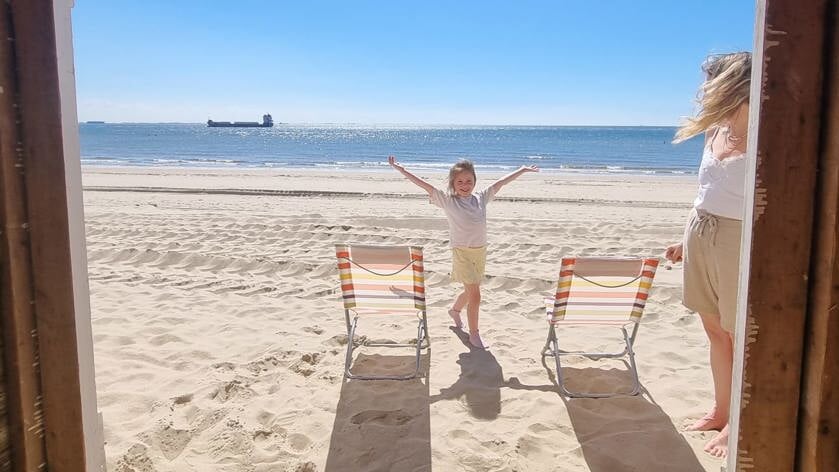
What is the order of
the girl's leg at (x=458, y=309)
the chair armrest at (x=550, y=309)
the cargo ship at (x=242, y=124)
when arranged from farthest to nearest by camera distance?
the cargo ship at (x=242, y=124) < the girl's leg at (x=458, y=309) < the chair armrest at (x=550, y=309)

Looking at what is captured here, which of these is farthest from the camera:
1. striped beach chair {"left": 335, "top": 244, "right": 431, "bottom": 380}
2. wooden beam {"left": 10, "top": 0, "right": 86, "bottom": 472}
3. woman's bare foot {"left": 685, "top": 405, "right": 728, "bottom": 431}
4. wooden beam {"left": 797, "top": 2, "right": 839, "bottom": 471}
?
striped beach chair {"left": 335, "top": 244, "right": 431, "bottom": 380}

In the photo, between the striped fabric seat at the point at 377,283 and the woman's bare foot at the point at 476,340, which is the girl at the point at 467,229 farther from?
the striped fabric seat at the point at 377,283

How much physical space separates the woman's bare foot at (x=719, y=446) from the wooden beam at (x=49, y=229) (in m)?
2.63

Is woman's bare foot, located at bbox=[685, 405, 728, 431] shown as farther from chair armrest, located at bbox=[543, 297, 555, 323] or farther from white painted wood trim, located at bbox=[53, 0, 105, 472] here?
white painted wood trim, located at bbox=[53, 0, 105, 472]

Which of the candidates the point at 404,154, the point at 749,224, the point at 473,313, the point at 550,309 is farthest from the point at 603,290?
the point at 404,154

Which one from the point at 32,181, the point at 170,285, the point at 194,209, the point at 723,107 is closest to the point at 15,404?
the point at 32,181

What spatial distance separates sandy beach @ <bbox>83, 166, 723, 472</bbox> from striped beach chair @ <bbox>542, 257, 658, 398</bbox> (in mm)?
357

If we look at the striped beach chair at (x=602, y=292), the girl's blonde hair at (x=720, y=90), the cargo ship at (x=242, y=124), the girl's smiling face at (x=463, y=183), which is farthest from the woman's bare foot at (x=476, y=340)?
the cargo ship at (x=242, y=124)

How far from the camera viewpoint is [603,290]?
148 inches

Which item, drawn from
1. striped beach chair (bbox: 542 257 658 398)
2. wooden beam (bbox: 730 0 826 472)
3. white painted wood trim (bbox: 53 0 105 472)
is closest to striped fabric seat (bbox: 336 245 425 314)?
striped beach chair (bbox: 542 257 658 398)

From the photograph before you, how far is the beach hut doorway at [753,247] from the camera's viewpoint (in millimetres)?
1426

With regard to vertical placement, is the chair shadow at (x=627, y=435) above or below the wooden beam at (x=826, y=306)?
below

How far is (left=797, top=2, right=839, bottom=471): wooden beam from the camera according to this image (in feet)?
4.60

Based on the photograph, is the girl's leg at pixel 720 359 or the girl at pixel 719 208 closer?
the girl at pixel 719 208
